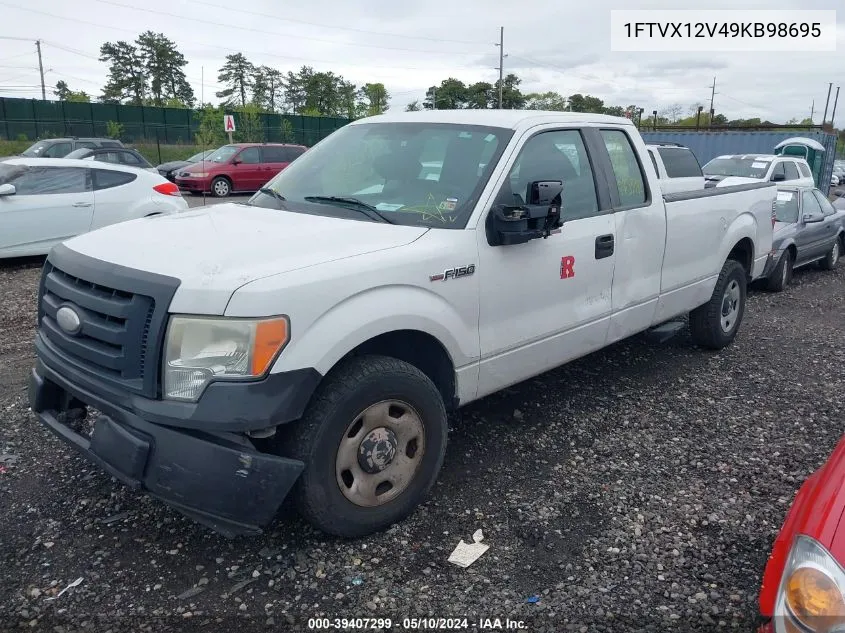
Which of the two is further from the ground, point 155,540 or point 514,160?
point 514,160

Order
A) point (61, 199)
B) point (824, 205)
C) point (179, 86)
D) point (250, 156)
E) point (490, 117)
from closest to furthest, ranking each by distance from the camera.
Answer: point (490, 117) < point (61, 199) < point (824, 205) < point (250, 156) < point (179, 86)

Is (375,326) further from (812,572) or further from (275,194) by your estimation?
(812,572)

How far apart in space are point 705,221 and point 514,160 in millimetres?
2368

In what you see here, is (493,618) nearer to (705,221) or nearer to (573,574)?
(573,574)

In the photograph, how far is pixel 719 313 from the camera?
19.8ft

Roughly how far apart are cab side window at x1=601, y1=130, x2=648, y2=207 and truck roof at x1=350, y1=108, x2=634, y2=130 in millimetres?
171

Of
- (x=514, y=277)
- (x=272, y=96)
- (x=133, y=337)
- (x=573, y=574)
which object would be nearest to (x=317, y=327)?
(x=133, y=337)

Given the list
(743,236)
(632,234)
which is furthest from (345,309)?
(743,236)

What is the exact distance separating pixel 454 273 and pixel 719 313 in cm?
357

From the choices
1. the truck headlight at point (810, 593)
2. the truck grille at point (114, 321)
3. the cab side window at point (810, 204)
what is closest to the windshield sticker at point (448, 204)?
the truck grille at point (114, 321)

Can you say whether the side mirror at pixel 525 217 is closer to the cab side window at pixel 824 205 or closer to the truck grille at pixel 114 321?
the truck grille at pixel 114 321

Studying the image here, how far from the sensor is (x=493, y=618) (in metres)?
2.82

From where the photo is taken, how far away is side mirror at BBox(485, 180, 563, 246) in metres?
3.51

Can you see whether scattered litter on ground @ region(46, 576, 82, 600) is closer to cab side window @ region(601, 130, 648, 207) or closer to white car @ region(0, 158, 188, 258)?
cab side window @ region(601, 130, 648, 207)
